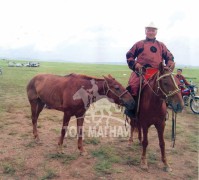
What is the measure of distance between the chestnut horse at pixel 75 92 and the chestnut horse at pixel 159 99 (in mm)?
414

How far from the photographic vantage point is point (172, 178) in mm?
5652

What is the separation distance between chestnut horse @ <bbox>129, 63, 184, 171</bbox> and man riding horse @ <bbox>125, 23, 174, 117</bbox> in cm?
40

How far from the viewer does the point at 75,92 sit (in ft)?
21.4

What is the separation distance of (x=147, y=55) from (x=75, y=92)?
7.31 ft

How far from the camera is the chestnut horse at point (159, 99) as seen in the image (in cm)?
502

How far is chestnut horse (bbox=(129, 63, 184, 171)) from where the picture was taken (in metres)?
5.02

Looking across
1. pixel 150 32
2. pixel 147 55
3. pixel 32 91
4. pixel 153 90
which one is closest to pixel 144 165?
pixel 153 90

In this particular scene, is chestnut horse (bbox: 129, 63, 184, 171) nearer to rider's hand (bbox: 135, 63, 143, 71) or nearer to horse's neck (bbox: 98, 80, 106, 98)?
rider's hand (bbox: 135, 63, 143, 71)

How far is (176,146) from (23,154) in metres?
4.81

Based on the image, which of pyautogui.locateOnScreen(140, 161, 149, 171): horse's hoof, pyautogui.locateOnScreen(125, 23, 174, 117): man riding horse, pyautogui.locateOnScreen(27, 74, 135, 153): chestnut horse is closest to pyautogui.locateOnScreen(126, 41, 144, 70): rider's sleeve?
pyautogui.locateOnScreen(125, 23, 174, 117): man riding horse

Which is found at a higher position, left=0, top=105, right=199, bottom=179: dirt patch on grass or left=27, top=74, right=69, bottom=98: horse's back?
left=27, top=74, right=69, bottom=98: horse's back

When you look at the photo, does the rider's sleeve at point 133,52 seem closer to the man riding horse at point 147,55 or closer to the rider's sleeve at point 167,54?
the man riding horse at point 147,55

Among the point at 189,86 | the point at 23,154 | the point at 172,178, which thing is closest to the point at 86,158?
the point at 23,154

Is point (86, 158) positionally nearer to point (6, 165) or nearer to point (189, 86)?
point (6, 165)
